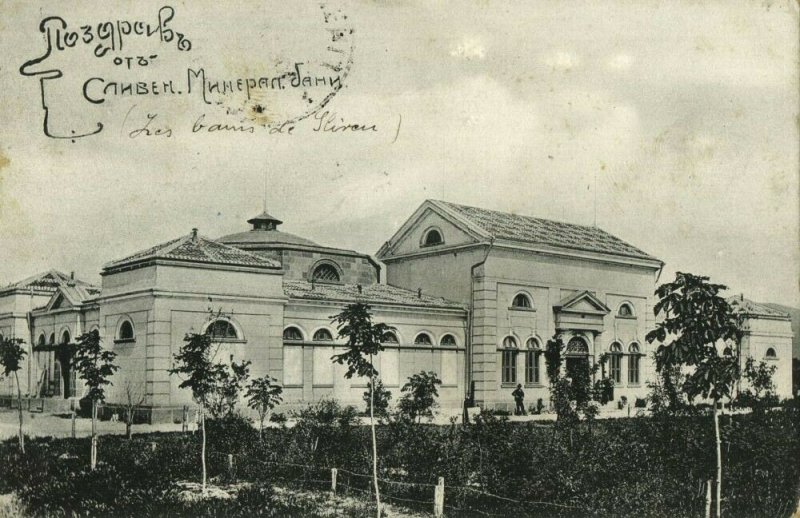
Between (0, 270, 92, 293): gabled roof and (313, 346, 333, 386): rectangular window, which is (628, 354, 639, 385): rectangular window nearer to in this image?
(313, 346, 333, 386): rectangular window

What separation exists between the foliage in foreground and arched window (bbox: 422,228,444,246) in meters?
13.9

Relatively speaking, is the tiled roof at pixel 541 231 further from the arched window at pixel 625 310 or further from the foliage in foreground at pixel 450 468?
the foliage in foreground at pixel 450 468

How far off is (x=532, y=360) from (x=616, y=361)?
4923mm

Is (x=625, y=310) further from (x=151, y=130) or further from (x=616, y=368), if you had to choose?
(x=151, y=130)

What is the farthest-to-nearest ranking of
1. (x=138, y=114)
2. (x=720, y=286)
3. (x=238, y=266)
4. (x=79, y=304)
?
(x=79, y=304), (x=238, y=266), (x=138, y=114), (x=720, y=286)

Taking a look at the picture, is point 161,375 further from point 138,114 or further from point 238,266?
point 138,114

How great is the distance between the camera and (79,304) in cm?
2830

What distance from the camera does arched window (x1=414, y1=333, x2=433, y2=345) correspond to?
1159 inches

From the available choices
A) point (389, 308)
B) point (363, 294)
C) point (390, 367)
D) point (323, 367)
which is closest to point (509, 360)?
point (390, 367)

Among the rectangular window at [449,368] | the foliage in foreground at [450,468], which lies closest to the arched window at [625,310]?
the rectangular window at [449,368]

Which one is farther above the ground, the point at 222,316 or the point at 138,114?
the point at 138,114

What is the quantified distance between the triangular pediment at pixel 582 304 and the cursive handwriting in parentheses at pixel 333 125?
1735cm

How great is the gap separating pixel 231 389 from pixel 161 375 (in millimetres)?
5045

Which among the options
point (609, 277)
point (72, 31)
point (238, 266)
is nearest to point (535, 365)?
point (609, 277)
